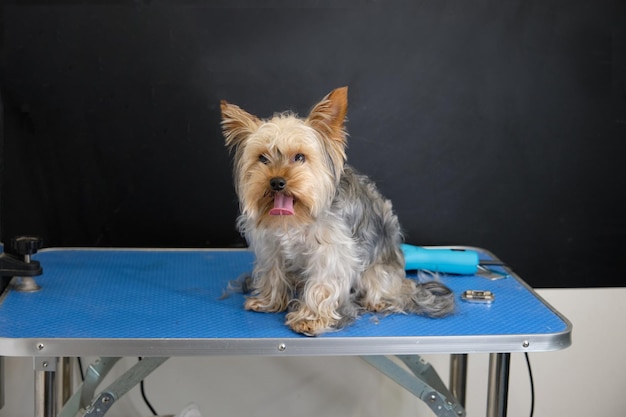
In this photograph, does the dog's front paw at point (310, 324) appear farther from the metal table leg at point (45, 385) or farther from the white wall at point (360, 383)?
the white wall at point (360, 383)

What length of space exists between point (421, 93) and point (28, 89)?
1.15m

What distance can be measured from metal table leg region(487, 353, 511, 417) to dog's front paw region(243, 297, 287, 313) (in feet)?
1.64

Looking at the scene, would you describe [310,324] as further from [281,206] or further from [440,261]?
[440,261]

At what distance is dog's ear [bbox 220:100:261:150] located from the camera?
171cm

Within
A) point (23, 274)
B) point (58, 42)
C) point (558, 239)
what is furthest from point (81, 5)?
point (558, 239)

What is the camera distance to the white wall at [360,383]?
8.16ft

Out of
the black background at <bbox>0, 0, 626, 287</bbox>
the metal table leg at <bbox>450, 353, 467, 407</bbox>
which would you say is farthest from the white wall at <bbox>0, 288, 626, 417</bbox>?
the black background at <bbox>0, 0, 626, 287</bbox>

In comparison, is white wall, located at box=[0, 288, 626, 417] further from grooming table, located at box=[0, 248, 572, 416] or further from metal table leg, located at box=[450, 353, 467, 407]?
grooming table, located at box=[0, 248, 572, 416]

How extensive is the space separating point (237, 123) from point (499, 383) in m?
0.82

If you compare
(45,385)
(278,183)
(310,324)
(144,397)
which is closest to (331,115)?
(278,183)

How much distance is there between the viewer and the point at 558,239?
253 centimetres

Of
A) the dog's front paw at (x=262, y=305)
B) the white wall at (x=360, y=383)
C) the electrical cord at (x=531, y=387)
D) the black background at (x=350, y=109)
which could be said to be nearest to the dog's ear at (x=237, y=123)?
the dog's front paw at (x=262, y=305)

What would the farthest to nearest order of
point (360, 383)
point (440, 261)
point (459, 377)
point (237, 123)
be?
point (360, 383) → point (459, 377) → point (440, 261) → point (237, 123)

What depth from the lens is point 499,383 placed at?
5.85 ft
